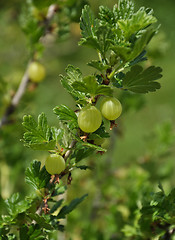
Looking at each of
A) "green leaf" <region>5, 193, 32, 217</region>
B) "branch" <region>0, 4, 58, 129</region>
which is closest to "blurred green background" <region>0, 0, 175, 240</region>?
"branch" <region>0, 4, 58, 129</region>

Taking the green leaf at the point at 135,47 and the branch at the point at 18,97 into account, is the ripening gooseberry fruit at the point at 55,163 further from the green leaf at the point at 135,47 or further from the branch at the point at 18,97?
the branch at the point at 18,97

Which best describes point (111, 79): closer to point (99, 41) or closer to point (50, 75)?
point (99, 41)

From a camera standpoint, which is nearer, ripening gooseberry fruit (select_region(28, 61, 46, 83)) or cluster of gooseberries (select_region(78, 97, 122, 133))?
cluster of gooseberries (select_region(78, 97, 122, 133))

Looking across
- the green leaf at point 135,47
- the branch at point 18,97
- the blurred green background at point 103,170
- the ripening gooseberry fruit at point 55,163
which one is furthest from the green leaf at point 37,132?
the branch at point 18,97

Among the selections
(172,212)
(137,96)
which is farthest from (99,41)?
(137,96)

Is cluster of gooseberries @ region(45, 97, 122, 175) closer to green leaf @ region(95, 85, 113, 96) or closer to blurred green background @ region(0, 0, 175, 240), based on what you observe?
green leaf @ region(95, 85, 113, 96)

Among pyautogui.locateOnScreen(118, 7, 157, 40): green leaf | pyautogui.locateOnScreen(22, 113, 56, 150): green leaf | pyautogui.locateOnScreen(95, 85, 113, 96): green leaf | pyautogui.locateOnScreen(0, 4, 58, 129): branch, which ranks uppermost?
pyautogui.locateOnScreen(118, 7, 157, 40): green leaf
